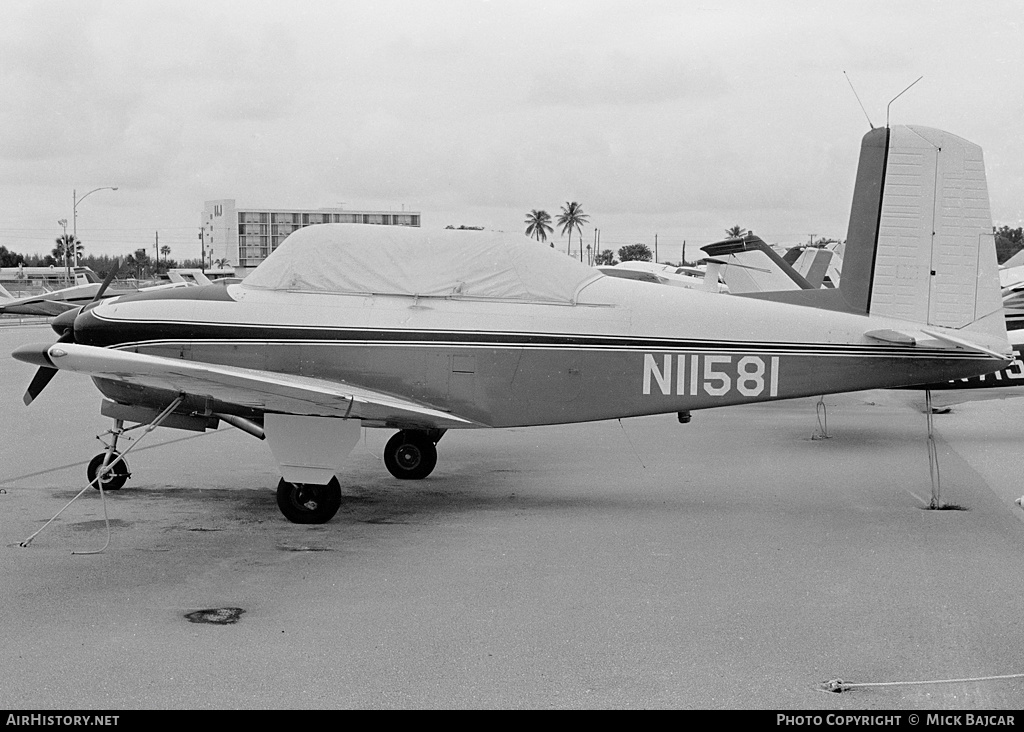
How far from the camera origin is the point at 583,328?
7.91 m

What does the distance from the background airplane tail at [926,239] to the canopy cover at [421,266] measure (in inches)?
88.4

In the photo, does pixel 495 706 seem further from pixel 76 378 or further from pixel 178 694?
pixel 76 378

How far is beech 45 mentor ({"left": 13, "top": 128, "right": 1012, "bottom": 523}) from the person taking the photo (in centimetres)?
785

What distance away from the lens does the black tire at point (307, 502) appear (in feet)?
24.4

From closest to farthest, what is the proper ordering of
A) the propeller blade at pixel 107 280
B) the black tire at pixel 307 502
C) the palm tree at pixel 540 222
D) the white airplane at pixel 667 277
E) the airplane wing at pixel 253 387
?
the airplane wing at pixel 253 387 < the black tire at pixel 307 502 < the propeller blade at pixel 107 280 < the white airplane at pixel 667 277 < the palm tree at pixel 540 222

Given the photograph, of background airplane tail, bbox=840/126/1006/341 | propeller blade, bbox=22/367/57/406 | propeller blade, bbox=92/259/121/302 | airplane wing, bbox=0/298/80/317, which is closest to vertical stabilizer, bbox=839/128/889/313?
background airplane tail, bbox=840/126/1006/341

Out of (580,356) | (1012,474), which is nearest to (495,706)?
(580,356)

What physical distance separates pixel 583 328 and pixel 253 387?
2.62 meters

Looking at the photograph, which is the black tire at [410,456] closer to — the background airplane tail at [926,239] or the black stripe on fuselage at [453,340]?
the black stripe on fuselage at [453,340]

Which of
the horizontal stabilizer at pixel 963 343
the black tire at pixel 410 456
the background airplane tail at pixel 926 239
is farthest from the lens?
the black tire at pixel 410 456

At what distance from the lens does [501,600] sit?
558 centimetres

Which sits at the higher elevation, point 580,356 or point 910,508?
point 580,356

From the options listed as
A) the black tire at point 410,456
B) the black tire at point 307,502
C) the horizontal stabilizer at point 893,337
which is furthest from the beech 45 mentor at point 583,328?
the black tire at point 410,456
